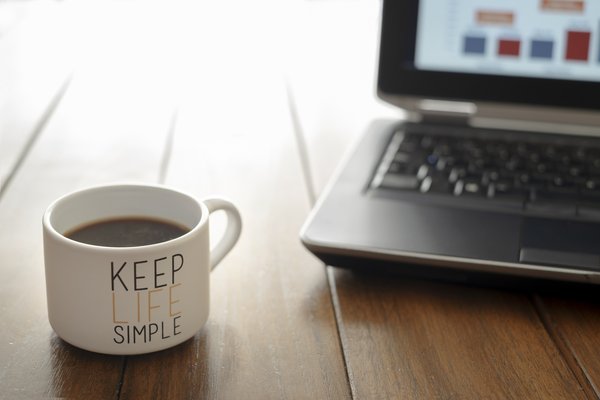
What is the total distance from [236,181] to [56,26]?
596 mm

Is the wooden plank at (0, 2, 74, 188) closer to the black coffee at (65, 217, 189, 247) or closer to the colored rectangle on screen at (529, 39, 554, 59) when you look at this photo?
the black coffee at (65, 217, 189, 247)

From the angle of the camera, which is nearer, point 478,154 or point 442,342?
point 442,342

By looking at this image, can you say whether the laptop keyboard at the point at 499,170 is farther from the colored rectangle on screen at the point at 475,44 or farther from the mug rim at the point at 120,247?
the mug rim at the point at 120,247

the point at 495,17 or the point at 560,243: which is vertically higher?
the point at 495,17

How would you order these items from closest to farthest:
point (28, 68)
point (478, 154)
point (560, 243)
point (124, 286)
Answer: point (124, 286), point (560, 243), point (478, 154), point (28, 68)

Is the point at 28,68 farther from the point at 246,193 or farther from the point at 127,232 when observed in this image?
the point at 127,232

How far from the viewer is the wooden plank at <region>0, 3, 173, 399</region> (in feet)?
1.71

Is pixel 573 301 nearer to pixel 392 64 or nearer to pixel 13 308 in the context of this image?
pixel 392 64

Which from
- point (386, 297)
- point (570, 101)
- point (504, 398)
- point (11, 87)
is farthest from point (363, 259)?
point (11, 87)

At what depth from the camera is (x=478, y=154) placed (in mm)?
740

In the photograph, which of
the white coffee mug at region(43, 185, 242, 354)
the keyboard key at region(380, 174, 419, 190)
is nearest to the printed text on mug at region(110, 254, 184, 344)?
the white coffee mug at region(43, 185, 242, 354)

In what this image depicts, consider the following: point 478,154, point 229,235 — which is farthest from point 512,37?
point 229,235

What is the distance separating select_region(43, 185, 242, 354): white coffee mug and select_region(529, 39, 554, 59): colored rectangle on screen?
358 millimetres

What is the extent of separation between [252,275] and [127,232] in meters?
0.12
